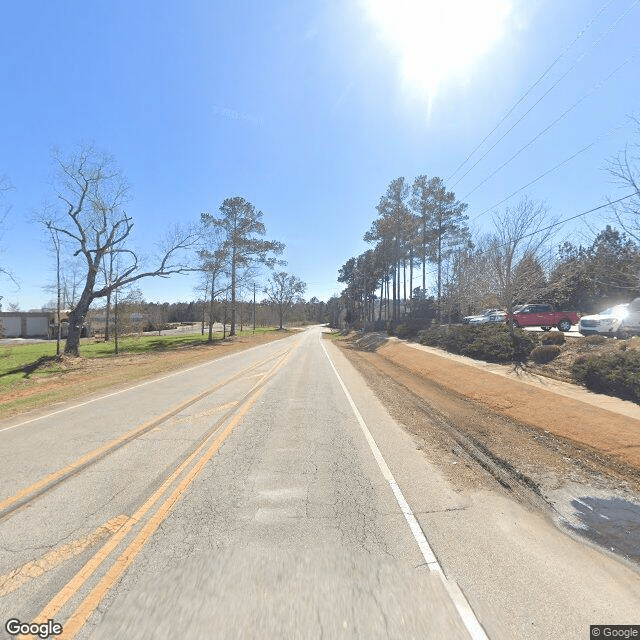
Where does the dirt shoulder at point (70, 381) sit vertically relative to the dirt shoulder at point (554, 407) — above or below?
below

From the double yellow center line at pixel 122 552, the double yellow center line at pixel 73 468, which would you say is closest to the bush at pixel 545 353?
the double yellow center line at pixel 73 468

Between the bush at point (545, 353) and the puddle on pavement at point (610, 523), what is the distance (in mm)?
12082

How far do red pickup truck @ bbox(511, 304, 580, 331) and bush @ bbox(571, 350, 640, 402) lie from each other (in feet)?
43.2

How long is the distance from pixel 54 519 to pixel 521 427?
8.73 meters

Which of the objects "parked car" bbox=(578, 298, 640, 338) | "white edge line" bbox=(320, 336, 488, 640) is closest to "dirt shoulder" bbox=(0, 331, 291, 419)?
"white edge line" bbox=(320, 336, 488, 640)

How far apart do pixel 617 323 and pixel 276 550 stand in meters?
19.3

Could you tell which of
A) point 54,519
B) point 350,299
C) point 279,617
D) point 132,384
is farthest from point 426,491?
point 350,299

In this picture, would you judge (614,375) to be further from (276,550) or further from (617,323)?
(276,550)

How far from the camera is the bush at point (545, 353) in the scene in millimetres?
15500

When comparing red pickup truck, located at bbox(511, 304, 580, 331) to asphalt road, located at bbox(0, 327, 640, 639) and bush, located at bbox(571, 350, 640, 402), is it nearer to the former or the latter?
bush, located at bbox(571, 350, 640, 402)

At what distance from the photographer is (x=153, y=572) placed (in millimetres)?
3037

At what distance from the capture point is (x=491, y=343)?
58.7ft

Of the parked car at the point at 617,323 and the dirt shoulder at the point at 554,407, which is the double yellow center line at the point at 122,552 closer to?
the dirt shoulder at the point at 554,407

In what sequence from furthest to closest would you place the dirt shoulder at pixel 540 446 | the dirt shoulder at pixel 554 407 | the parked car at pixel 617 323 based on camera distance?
the parked car at pixel 617 323 → the dirt shoulder at pixel 554 407 → the dirt shoulder at pixel 540 446
